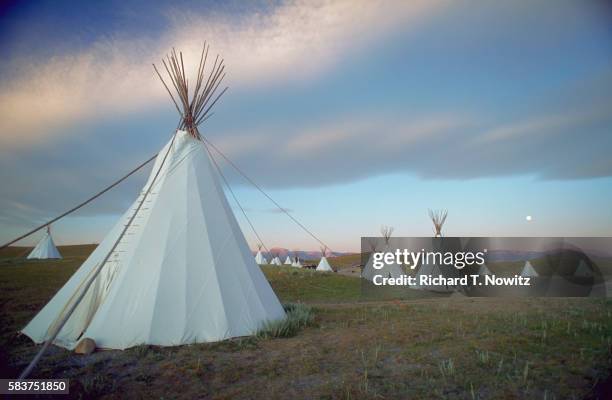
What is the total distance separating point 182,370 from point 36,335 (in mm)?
3777

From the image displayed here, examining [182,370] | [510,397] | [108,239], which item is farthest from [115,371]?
[510,397]

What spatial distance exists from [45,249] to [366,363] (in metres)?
35.8

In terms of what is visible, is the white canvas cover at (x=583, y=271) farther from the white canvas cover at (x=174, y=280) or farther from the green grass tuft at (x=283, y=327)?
the white canvas cover at (x=174, y=280)

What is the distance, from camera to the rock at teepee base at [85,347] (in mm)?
5000

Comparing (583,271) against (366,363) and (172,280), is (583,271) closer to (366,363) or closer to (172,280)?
(366,363)

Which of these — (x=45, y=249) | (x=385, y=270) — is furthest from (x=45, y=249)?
(x=385, y=270)

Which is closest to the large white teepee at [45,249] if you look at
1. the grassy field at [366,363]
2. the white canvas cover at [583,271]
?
the grassy field at [366,363]

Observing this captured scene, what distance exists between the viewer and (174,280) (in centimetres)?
579

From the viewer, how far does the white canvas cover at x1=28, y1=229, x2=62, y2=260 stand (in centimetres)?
2934

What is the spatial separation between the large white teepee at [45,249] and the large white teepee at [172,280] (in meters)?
30.1

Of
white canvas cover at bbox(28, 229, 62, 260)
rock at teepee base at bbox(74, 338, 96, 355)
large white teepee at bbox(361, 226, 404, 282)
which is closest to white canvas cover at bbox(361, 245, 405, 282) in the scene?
large white teepee at bbox(361, 226, 404, 282)

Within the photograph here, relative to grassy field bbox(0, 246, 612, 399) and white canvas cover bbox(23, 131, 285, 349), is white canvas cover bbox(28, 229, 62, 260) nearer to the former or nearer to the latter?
grassy field bbox(0, 246, 612, 399)

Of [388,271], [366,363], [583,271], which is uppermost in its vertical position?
[366,363]

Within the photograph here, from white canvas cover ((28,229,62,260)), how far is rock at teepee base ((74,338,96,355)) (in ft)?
104
